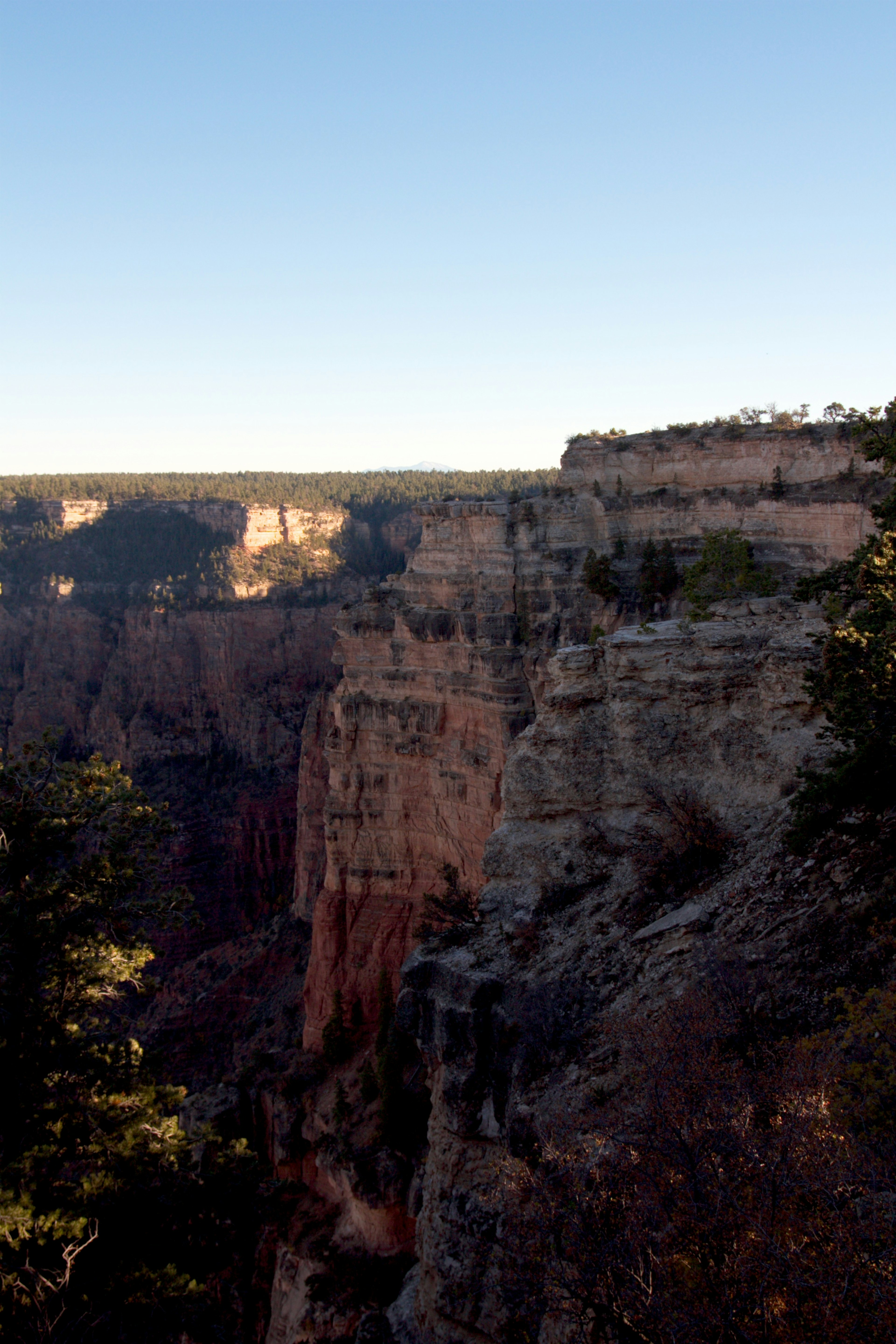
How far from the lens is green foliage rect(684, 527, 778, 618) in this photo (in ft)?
71.8

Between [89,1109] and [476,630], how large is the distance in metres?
17.1

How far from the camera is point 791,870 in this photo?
11.9 m

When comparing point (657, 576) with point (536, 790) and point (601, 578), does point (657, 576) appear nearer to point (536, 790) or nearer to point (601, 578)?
point (601, 578)

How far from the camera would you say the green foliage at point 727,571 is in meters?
21.9

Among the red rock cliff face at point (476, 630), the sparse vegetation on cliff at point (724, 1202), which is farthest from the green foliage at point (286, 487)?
the sparse vegetation on cliff at point (724, 1202)

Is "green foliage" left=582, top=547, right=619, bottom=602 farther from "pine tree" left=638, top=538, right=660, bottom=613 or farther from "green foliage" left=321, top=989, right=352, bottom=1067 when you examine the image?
"green foliage" left=321, top=989, right=352, bottom=1067

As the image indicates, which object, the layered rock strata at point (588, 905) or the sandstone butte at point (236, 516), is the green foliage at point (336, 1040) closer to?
the layered rock strata at point (588, 905)

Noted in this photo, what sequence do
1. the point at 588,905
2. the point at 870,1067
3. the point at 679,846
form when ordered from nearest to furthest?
the point at 870,1067, the point at 588,905, the point at 679,846

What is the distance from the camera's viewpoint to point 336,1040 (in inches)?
1050

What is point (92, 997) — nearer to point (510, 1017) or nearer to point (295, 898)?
point (510, 1017)

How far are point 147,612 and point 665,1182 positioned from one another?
57971 millimetres

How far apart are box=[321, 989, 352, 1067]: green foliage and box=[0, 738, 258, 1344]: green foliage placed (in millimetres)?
12938

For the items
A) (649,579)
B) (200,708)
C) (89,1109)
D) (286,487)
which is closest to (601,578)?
(649,579)

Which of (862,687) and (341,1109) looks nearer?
(862,687)
